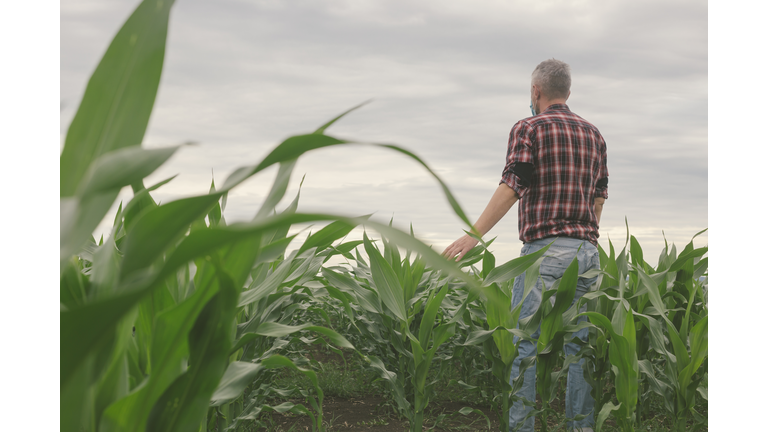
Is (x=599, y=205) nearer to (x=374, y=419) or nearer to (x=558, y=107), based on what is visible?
(x=558, y=107)

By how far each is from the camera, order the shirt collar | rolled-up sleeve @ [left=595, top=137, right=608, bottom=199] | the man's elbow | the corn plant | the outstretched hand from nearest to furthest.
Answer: the corn plant, the outstretched hand, the shirt collar, rolled-up sleeve @ [left=595, top=137, right=608, bottom=199], the man's elbow

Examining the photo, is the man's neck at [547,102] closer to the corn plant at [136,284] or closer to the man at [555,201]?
the man at [555,201]

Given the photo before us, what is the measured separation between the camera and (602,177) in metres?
3.09

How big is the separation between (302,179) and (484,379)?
6.03 feet

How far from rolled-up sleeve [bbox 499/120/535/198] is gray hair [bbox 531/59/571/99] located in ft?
1.20

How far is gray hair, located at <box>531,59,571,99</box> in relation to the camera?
9.40 ft

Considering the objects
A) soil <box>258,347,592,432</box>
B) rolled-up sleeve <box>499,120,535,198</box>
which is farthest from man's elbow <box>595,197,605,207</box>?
soil <box>258,347,592,432</box>

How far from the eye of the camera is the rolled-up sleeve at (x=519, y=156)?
2.59 meters

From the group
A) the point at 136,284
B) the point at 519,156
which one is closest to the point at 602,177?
the point at 519,156

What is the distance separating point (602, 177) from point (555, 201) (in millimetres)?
688

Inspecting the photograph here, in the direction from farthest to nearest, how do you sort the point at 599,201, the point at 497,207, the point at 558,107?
the point at 599,201 → the point at 558,107 → the point at 497,207

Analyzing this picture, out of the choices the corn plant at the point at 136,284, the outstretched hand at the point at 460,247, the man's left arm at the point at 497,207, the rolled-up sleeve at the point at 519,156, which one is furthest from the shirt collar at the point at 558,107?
the corn plant at the point at 136,284

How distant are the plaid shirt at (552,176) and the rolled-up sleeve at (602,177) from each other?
0.28 m

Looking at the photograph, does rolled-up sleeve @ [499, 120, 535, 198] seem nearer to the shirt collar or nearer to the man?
the man
